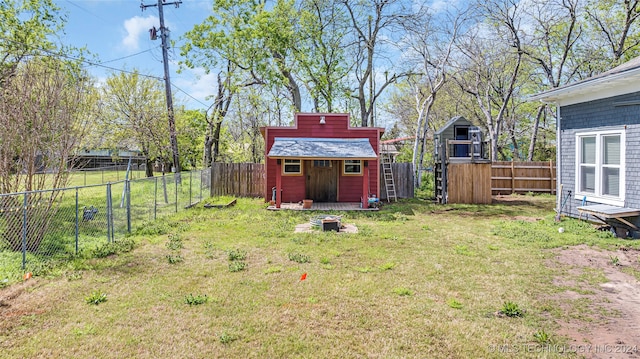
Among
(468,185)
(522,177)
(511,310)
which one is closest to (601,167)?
(468,185)

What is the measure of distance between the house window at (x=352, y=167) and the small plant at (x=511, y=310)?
9824 mm

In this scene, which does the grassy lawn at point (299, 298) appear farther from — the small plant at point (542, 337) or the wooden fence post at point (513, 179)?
the wooden fence post at point (513, 179)

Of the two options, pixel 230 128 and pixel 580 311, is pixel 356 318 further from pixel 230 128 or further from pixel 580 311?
pixel 230 128

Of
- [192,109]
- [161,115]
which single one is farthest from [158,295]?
[192,109]

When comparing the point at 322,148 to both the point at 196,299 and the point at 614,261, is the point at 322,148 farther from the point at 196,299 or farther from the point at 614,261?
the point at 196,299

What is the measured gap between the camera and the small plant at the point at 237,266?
554 centimetres

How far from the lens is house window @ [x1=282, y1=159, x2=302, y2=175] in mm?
13586

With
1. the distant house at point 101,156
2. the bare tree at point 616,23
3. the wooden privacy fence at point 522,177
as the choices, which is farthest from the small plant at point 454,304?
the bare tree at point 616,23

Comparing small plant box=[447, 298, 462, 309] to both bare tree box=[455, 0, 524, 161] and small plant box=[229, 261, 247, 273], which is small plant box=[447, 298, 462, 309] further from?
bare tree box=[455, 0, 524, 161]

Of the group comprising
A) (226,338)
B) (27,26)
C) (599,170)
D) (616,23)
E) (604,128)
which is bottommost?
(226,338)

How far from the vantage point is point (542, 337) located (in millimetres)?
3365

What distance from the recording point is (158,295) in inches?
178

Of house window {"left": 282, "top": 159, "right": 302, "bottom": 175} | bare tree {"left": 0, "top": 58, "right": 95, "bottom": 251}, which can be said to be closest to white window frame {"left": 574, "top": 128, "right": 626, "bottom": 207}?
house window {"left": 282, "top": 159, "right": 302, "bottom": 175}

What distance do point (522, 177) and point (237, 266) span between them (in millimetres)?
16273
